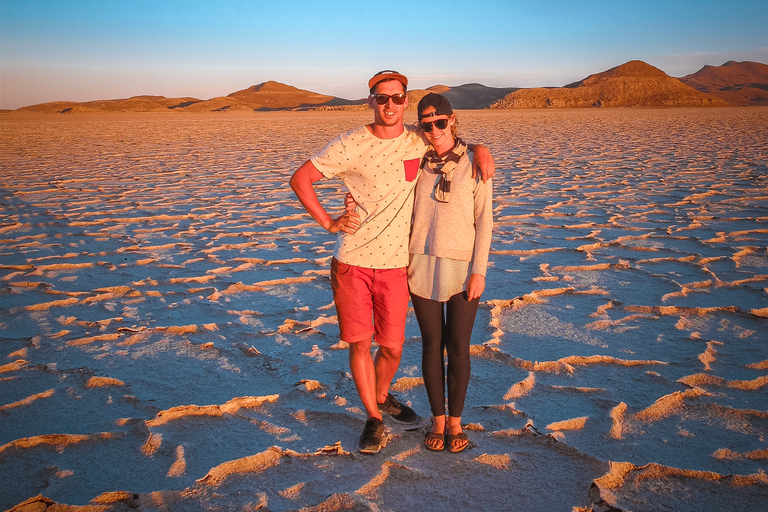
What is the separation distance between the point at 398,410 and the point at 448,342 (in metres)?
0.48

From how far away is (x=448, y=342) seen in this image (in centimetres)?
224

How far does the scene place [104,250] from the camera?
16.6 feet

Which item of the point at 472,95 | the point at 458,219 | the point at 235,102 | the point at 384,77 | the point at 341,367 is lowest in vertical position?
the point at 341,367

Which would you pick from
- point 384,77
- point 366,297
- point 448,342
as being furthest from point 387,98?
point 448,342

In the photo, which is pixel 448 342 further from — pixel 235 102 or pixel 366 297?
pixel 235 102

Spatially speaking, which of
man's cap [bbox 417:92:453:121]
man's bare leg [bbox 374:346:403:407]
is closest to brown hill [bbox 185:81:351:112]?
man's bare leg [bbox 374:346:403:407]

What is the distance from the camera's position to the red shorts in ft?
7.23

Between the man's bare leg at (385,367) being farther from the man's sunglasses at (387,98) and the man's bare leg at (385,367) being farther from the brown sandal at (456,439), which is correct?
the man's sunglasses at (387,98)

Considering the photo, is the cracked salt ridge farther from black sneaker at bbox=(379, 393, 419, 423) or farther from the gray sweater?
the gray sweater

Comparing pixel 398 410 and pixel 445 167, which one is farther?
pixel 398 410

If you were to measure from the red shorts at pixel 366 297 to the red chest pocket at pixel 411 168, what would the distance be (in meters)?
0.38

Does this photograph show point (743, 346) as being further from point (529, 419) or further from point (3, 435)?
point (3, 435)

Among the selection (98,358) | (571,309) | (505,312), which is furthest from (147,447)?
(571,309)

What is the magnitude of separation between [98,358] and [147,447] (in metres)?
0.99
